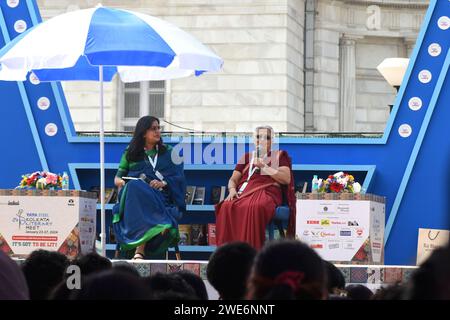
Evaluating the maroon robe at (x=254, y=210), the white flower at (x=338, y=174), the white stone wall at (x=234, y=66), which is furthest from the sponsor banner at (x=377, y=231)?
the white stone wall at (x=234, y=66)

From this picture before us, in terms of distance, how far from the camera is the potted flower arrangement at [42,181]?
12934 millimetres

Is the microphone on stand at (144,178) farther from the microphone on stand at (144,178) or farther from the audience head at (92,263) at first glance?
the audience head at (92,263)

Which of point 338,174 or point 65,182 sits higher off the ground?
point 338,174

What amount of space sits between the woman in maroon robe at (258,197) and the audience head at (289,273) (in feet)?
26.6

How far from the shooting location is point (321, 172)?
13883 millimetres

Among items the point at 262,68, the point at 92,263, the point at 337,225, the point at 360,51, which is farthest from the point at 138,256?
the point at 360,51

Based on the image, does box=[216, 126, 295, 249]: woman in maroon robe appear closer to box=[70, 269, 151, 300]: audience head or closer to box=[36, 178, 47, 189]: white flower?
box=[36, 178, 47, 189]: white flower

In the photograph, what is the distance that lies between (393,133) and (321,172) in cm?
78

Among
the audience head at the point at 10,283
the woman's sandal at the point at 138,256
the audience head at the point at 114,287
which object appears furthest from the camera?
the woman's sandal at the point at 138,256

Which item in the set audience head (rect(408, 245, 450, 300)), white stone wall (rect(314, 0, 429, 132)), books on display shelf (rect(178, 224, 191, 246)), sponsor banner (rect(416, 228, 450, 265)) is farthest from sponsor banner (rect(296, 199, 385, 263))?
white stone wall (rect(314, 0, 429, 132))

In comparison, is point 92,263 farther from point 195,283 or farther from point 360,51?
point 360,51

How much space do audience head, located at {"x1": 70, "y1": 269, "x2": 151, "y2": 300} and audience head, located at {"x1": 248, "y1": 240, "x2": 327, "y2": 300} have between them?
537mm

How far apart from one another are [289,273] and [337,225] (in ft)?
26.5

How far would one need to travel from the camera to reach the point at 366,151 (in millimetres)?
13805
